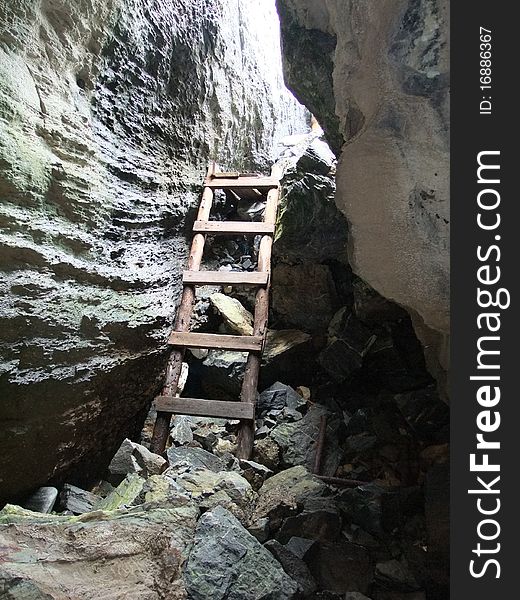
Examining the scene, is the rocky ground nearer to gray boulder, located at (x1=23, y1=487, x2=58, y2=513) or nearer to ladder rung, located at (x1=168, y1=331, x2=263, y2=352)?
gray boulder, located at (x1=23, y1=487, x2=58, y2=513)

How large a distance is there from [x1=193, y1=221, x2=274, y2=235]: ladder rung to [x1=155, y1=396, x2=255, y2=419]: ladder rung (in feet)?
4.23

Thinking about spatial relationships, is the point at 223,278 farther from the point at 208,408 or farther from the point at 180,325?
the point at 208,408

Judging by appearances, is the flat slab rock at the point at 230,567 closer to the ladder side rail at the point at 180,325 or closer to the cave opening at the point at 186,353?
the cave opening at the point at 186,353

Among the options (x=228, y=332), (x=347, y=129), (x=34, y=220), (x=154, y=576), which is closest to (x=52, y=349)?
(x=34, y=220)

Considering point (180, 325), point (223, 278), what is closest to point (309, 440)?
point (180, 325)

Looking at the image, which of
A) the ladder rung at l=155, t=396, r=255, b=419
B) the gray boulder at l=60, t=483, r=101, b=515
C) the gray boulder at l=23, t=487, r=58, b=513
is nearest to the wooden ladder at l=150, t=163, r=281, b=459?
the ladder rung at l=155, t=396, r=255, b=419

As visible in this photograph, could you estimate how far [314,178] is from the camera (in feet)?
10.5

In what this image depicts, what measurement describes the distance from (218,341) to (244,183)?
1412 millimetres

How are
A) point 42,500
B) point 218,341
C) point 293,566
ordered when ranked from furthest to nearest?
1. point 218,341
2. point 42,500
3. point 293,566

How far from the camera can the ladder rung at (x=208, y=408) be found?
2.55 metres

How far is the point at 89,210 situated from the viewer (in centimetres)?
242

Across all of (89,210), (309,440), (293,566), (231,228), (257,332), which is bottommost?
(293,566)

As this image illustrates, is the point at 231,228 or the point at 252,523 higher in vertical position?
the point at 231,228

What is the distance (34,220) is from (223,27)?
2859 millimetres
